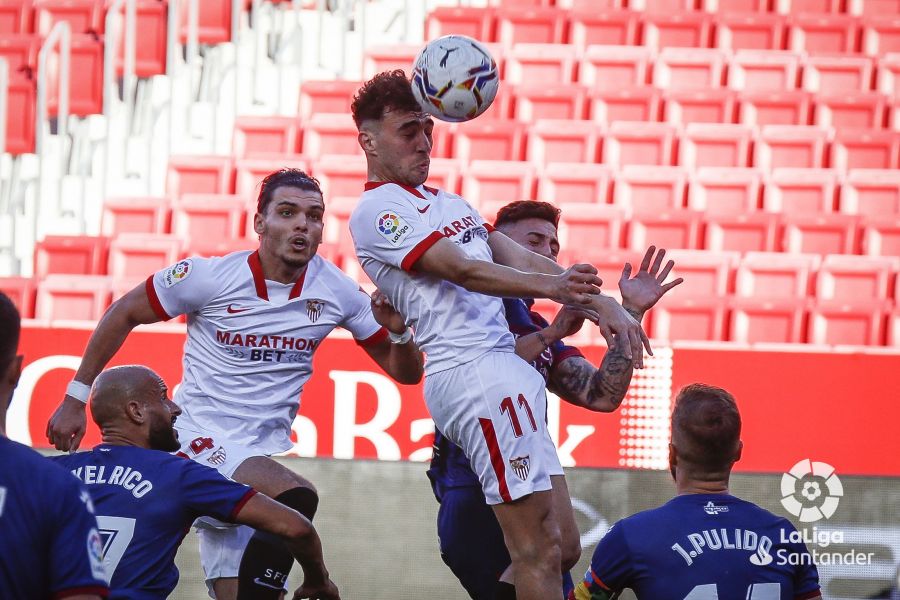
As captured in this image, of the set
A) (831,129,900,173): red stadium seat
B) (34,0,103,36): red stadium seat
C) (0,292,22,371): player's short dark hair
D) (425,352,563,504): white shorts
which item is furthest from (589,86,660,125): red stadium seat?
(0,292,22,371): player's short dark hair

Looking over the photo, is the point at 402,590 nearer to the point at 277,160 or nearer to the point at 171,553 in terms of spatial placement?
the point at 171,553

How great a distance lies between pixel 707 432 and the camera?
10.6 feet

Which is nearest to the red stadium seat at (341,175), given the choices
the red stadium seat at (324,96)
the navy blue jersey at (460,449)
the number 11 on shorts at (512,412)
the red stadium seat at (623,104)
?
the red stadium seat at (324,96)

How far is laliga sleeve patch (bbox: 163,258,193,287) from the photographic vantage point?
4.84 m

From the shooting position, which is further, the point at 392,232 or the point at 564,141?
the point at 564,141

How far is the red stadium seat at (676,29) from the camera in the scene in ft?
37.8

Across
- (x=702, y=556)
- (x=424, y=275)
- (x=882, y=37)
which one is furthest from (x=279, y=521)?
(x=882, y=37)

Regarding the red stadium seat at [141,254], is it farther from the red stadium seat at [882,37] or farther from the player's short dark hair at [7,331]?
the player's short dark hair at [7,331]

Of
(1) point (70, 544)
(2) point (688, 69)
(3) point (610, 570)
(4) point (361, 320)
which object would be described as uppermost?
(2) point (688, 69)

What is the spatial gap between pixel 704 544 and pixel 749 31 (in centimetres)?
920

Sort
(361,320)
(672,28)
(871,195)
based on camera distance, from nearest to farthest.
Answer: (361,320) → (871,195) → (672,28)

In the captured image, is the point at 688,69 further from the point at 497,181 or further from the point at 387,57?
the point at 387,57

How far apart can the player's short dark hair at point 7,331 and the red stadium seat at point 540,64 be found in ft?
29.9

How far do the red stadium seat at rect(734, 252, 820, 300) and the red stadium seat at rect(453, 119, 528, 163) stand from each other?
8.09ft
